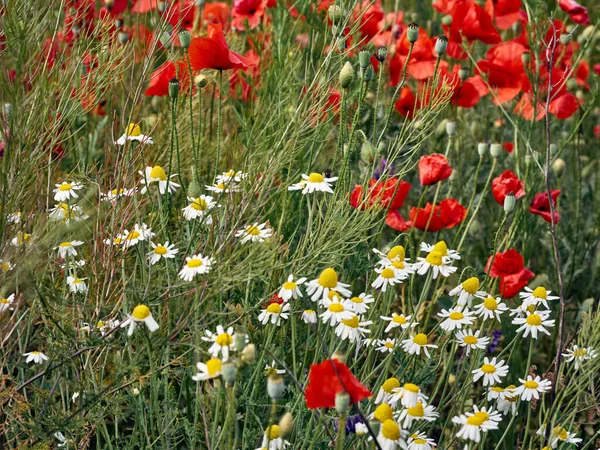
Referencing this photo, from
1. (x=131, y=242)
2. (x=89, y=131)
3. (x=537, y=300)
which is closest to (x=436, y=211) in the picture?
(x=537, y=300)

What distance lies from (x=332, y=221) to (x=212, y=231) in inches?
7.3

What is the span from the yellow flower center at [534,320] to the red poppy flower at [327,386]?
0.56 meters

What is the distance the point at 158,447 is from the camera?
1.41m

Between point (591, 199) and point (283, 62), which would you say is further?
point (591, 199)

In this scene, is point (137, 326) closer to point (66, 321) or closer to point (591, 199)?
point (66, 321)

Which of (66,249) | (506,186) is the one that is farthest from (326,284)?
(506,186)

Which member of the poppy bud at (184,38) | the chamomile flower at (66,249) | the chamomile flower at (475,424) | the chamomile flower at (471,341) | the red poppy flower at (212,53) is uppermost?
the poppy bud at (184,38)

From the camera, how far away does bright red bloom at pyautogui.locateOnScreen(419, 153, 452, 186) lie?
1.81 meters

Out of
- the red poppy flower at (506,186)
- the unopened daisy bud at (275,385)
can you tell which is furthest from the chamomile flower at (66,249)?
the red poppy flower at (506,186)

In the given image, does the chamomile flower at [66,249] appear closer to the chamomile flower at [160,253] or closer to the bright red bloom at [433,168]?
the chamomile flower at [160,253]

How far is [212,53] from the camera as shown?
5.33 ft

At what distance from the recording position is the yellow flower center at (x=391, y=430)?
3.77 feet

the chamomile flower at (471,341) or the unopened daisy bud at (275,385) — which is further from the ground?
the unopened daisy bud at (275,385)

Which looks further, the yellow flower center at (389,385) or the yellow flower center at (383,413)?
the yellow flower center at (389,385)
